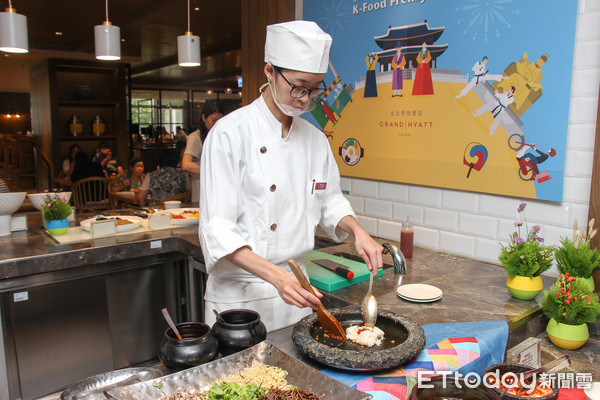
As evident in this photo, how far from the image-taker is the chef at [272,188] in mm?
1607

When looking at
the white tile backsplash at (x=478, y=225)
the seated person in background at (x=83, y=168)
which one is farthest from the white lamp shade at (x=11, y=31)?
the seated person in background at (x=83, y=168)

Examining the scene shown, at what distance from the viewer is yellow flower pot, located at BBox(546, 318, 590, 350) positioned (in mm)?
1683

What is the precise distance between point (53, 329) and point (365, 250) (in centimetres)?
210

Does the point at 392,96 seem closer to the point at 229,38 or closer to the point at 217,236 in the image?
the point at 217,236

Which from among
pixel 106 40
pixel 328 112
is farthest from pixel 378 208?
pixel 106 40

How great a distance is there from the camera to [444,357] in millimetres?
1349

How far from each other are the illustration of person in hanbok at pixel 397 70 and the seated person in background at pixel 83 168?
241 inches

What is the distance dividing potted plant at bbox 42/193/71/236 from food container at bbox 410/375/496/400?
255 centimetres

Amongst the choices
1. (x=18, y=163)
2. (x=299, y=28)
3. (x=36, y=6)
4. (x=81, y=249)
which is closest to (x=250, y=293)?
(x=299, y=28)

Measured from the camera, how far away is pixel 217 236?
61.3 inches

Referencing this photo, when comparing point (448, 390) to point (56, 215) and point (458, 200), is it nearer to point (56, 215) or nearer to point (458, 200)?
point (458, 200)

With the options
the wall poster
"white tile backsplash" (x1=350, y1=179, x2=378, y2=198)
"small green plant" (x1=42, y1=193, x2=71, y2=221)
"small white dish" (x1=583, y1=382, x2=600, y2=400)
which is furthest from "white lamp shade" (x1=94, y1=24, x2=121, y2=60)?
"small white dish" (x1=583, y1=382, x2=600, y2=400)

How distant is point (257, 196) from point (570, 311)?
1.18 m

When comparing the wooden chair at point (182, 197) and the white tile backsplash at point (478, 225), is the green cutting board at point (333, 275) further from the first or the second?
the wooden chair at point (182, 197)
